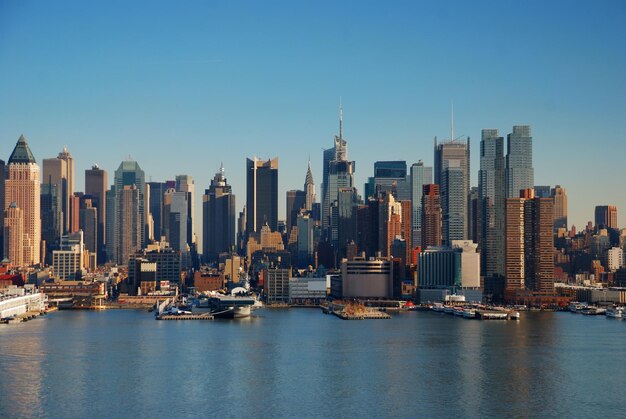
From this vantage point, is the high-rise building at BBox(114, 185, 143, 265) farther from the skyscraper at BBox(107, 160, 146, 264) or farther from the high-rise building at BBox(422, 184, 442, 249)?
Result: the high-rise building at BBox(422, 184, 442, 249)

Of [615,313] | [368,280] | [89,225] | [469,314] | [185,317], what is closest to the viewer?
[185,317]

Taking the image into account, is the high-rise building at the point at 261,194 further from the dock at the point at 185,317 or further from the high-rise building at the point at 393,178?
the dock at the point at 185,317

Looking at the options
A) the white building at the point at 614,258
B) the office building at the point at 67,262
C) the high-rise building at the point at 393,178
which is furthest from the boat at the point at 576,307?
the high-rise building at the point at 393,178

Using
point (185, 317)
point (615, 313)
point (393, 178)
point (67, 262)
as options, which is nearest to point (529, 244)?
point (615, 313)

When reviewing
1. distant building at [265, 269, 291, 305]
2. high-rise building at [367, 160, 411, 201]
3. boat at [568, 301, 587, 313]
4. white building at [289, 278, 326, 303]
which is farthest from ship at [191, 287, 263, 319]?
high-rise building at [367, 160, 411, 201]

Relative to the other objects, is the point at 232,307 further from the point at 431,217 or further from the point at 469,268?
the point at 431,217

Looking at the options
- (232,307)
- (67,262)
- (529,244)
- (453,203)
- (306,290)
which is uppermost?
(453,203)

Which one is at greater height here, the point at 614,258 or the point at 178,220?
the point at 178,220

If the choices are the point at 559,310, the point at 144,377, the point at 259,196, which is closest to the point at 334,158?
the point at 259,196
